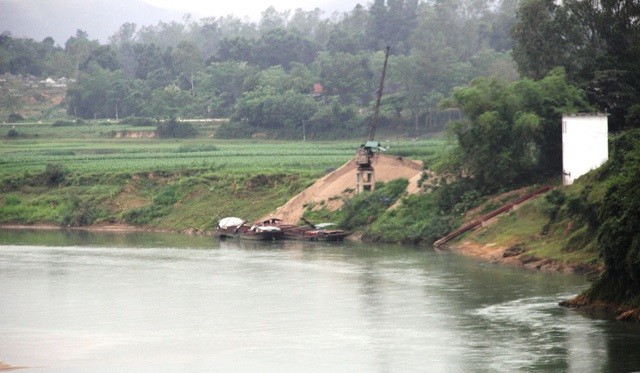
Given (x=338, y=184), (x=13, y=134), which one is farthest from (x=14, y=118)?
(x=338, y=184)

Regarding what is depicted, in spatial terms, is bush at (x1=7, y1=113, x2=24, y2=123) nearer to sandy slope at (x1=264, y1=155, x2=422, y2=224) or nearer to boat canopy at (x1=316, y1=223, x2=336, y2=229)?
sandy slope at (x1=264, y1=155, x2=422, y2=224)

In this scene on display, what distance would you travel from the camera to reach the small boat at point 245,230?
59969 millimetres

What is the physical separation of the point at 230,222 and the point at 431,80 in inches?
1864

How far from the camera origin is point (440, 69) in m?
109

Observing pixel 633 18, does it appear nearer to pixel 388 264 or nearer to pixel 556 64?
pixel 556 64

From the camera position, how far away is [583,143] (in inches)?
2004

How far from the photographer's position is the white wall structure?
166ft

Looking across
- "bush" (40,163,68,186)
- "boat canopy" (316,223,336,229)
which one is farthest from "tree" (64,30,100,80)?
"boat canopy" (316,223,336,229)

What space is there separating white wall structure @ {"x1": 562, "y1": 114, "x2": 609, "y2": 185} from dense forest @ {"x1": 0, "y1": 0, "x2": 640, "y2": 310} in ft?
7.10

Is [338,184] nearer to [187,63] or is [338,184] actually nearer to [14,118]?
[14,118]

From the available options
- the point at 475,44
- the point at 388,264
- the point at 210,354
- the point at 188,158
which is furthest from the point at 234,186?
the point at 475,44

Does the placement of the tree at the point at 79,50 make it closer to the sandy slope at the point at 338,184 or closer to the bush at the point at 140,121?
the bush at the point at 140,121

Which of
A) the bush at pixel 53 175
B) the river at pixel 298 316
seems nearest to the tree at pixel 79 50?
the bush at pixel 53 175

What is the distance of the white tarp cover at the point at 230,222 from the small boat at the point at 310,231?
1.95m
